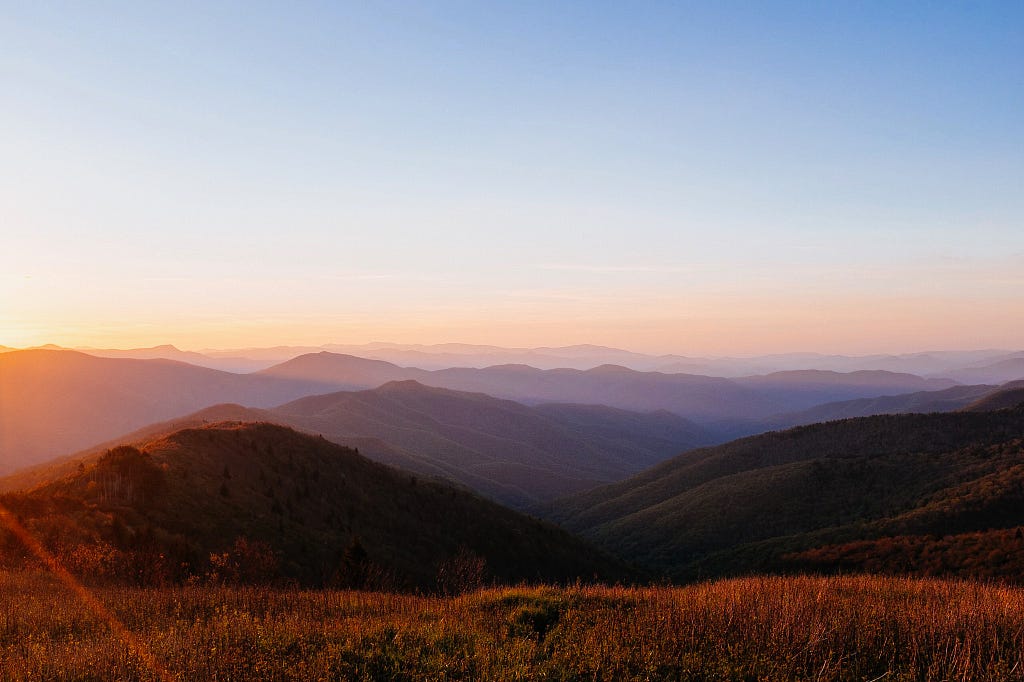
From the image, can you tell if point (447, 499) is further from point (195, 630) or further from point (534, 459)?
point (534, 459)

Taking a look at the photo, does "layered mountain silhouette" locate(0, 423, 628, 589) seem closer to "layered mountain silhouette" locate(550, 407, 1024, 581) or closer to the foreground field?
the foreground field

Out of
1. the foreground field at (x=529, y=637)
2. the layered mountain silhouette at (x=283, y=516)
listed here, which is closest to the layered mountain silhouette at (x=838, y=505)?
the layered mountain silhouette at (x=283, y=516)

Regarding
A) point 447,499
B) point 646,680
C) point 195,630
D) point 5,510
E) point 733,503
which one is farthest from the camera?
point 733,503

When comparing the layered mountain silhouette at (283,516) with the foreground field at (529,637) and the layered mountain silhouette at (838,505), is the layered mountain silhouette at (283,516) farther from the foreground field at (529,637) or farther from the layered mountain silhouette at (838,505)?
the layered mountain silhouette at (838,505)

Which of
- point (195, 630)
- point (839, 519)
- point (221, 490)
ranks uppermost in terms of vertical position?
point (195, 630)

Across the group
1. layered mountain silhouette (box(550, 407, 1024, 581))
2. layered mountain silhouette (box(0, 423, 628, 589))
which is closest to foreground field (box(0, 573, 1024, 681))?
layered mountain silhouette (box(0, 423, 628, 589))

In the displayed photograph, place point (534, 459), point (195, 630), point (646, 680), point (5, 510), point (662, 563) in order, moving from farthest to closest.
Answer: point (534, 459) → point (662, 563) → point (5, 510) → point (195, 630) → point (646, 680)

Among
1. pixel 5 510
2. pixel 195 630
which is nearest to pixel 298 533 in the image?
pixel 5 510
